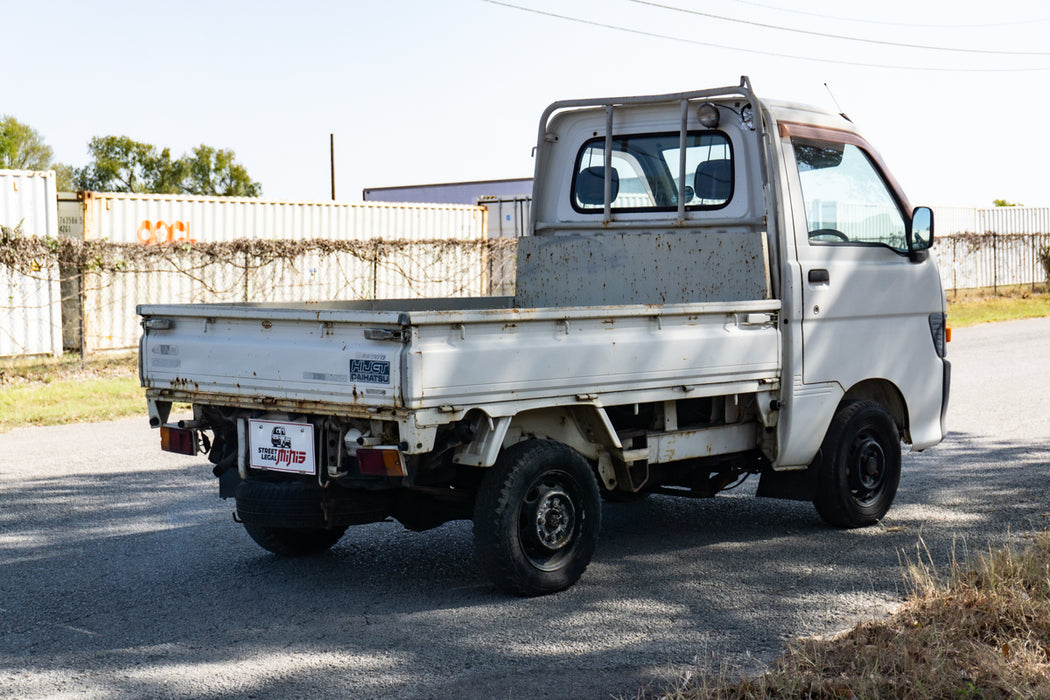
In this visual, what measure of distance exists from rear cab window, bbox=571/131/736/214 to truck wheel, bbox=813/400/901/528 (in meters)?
1.48

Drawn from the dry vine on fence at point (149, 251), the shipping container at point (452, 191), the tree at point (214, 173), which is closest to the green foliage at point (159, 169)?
the tree at point (214, 173)

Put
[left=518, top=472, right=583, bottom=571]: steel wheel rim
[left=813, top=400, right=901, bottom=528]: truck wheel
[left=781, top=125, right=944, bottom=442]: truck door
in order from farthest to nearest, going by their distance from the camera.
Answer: [left=813, top=400, right=901, bottom=528]: truck wheel < [left=781, top=125, right=944, bottom=442]: truck door < [left=518, top=472, right=583, bottom=571]: steel wheel rim

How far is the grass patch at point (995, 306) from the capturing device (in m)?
26.0

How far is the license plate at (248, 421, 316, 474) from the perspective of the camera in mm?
5555

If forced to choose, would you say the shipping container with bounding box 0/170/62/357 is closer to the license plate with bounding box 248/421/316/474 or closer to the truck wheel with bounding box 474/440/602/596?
the license plate with bounding box 248/421/316/474

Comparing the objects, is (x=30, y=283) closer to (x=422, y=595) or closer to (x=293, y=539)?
(x=293, y=539)

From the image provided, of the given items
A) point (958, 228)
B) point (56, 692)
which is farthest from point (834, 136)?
point (958, 228)

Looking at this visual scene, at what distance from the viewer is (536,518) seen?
567 cm

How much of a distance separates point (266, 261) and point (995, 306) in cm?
1808

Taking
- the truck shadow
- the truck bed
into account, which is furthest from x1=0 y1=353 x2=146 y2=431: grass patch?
the truck bed

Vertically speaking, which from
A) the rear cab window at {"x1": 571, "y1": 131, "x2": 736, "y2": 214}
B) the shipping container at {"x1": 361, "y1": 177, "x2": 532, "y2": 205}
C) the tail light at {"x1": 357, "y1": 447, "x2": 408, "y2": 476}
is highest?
the shipping container at {"x1": 361, "y1": 177, "x2": 532, "y2": 205}

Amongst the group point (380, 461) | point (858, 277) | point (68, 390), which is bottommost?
point (68, 390)

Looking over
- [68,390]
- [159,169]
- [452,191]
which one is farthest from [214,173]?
[68,390]

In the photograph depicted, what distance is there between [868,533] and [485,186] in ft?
120
